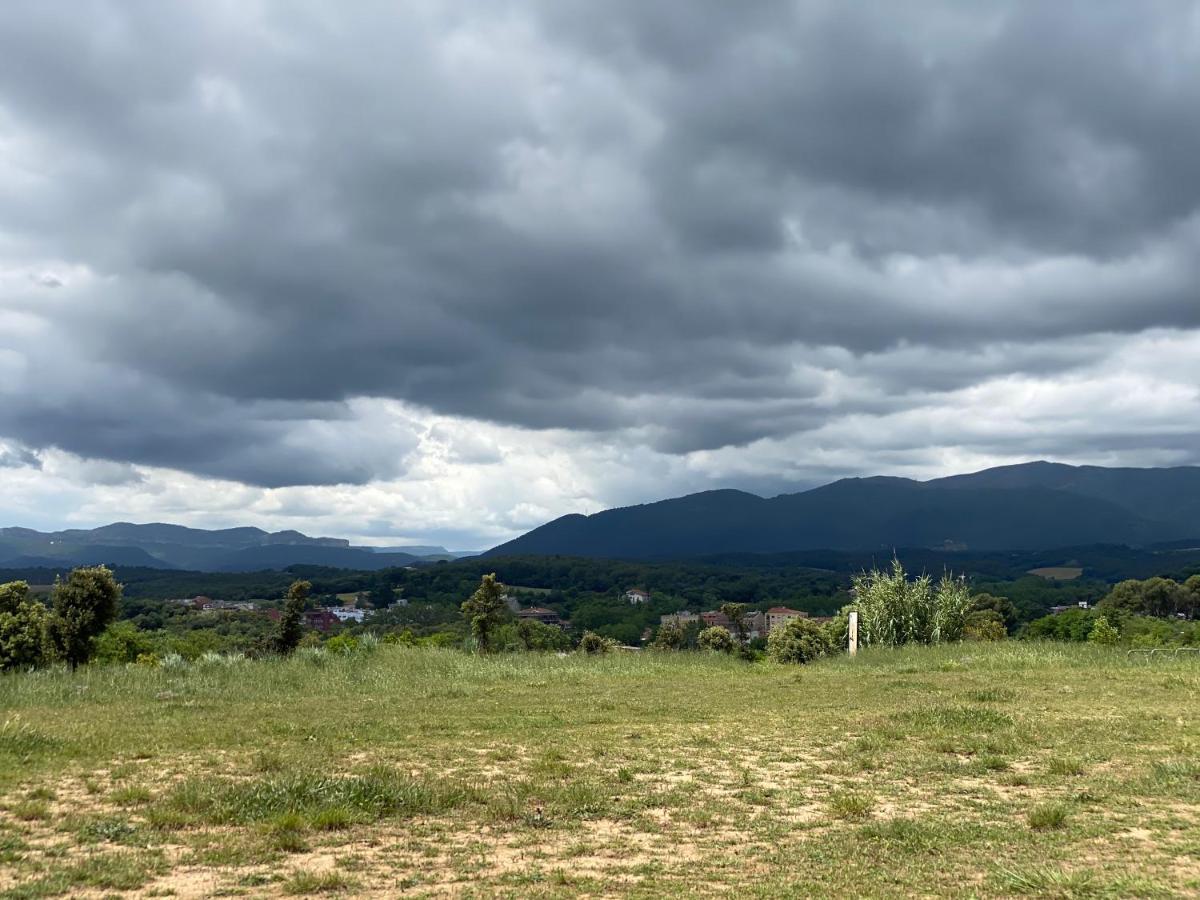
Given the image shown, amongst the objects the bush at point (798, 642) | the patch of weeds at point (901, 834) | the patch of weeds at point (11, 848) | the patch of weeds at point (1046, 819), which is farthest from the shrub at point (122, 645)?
the patch of weeds at point (1046, 819)

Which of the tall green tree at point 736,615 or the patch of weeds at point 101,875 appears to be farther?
the tall green tree at point 736,615

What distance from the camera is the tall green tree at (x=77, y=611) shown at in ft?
98.4

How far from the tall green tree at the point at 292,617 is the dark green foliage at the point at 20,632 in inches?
361

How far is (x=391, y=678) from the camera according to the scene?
89.4ft

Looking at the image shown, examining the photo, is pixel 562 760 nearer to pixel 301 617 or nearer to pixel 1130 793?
pixel 1130 793

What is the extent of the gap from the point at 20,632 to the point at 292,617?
10.3 metres

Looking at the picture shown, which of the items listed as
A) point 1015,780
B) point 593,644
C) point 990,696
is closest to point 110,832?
point 1015,780

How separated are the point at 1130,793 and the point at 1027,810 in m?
1.91

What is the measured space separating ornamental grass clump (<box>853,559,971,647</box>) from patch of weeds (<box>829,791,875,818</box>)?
30.8 metres

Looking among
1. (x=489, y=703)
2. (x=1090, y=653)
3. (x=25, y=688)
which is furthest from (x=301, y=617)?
(x=1090, y=653)

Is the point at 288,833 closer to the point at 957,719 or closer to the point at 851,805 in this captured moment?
the point at 851,805

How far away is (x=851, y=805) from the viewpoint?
1062 centimetres

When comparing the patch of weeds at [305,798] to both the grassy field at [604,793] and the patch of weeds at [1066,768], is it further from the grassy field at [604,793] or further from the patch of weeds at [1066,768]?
the patch of weeds at [1066,768]

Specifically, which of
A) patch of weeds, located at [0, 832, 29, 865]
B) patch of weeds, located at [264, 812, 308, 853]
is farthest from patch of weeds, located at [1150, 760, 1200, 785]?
patch of weeds, located at [0, 832, 29, 865]
